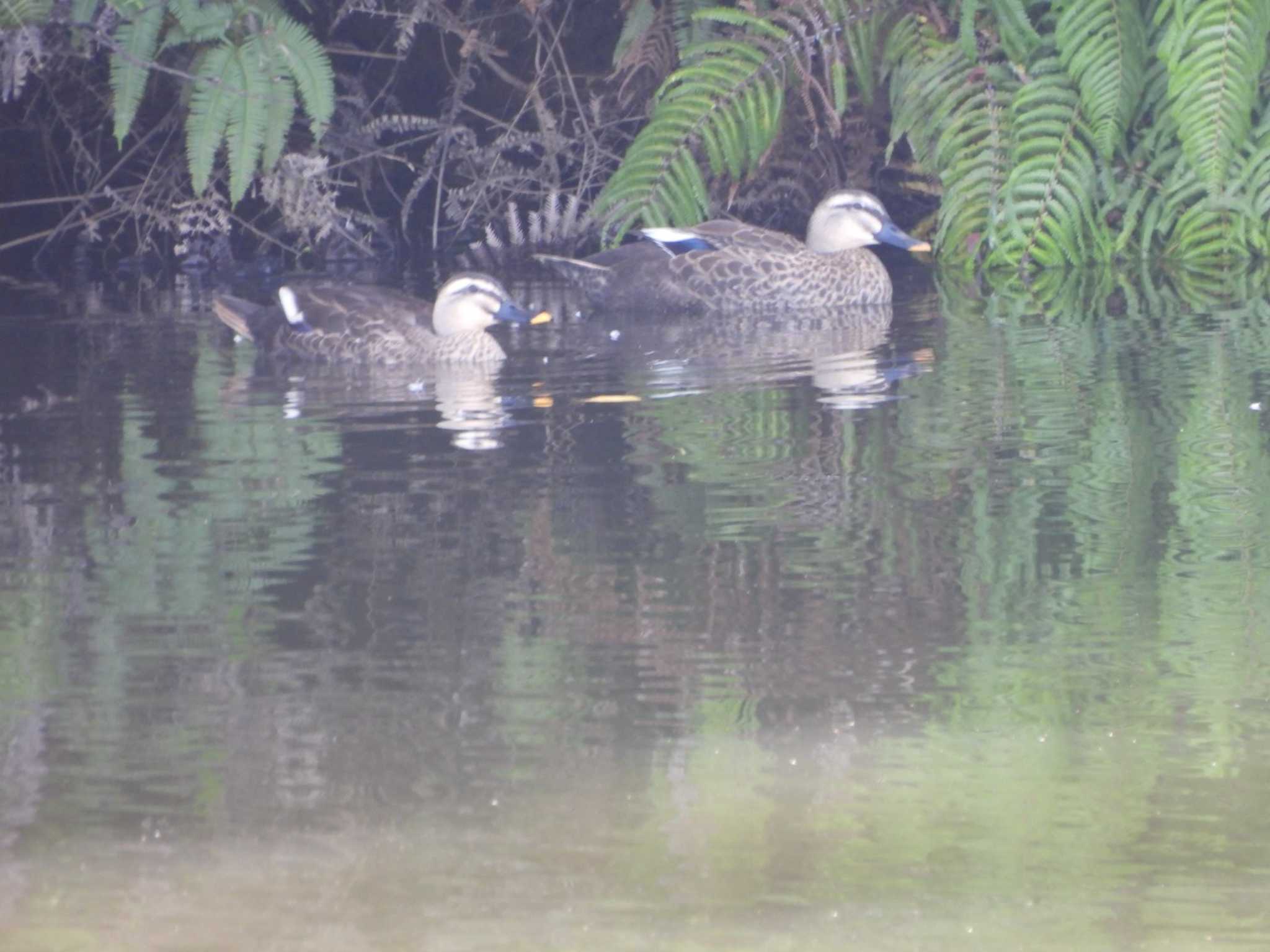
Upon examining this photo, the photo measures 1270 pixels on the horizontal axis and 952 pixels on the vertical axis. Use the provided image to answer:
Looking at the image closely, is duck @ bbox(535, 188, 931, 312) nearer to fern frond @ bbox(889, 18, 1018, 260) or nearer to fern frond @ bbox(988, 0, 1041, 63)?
fern frond @ bbox(889, 18, 1018, 260)

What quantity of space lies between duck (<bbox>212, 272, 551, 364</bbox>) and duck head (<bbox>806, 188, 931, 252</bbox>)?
2.68 meters

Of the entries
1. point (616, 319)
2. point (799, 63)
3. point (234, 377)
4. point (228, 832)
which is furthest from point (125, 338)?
point (228, 832)

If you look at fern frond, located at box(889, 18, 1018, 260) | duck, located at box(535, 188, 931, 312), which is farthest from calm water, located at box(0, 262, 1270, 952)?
fern frond, located at box(889, 18, 1018, 260)

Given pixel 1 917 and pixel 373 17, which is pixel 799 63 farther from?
pixel 1 917

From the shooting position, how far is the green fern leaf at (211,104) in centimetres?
1031

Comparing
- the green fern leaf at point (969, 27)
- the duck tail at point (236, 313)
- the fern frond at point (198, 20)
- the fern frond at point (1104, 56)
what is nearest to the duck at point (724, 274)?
the green fern leaf at point (969, 27)

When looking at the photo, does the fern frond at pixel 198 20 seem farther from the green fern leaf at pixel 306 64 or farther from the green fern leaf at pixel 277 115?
the green fern leaf at pixel 277 115

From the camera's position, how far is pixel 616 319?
1004 centimetres

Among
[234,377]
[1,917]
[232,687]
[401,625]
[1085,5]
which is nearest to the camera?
[1,917]

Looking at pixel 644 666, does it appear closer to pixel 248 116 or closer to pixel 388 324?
pixel 388 324

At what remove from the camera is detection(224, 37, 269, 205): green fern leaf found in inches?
408

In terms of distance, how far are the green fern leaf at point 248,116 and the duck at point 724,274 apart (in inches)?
62.3

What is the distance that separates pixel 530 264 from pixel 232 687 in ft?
27.3

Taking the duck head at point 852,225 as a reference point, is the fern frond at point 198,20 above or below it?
above
